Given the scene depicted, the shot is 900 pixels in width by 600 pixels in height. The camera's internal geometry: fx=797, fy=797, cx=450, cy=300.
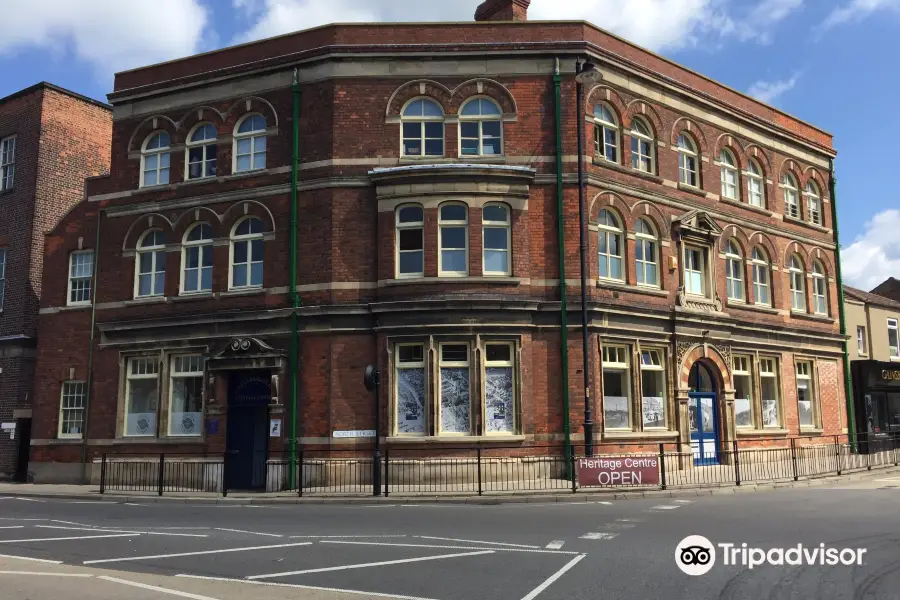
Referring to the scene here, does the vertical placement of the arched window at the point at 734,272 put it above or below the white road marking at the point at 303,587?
above

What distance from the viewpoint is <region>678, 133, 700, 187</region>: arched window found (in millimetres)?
26625

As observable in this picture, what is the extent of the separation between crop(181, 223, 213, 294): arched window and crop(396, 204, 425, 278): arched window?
6.30m

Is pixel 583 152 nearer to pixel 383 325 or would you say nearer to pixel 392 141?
pixel 392 141

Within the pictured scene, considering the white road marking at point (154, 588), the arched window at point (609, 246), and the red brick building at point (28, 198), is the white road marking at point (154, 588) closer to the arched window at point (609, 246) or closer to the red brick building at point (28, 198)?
the arched window at point (609, 246)

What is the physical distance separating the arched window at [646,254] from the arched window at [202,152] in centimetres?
1337

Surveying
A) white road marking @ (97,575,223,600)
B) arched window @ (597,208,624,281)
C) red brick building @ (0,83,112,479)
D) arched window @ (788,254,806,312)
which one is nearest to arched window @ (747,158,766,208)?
arched window @ (788,254,806,312)

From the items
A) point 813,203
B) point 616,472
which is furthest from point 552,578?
point 813,203

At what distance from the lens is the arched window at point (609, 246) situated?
23.4m

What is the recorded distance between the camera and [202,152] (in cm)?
2534

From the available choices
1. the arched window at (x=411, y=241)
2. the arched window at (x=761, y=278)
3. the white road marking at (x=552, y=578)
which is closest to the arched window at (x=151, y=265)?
the arched window at (x=411, y=241)

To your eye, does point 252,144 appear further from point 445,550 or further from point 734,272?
point 445,550

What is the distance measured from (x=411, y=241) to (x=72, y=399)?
12.6 metres

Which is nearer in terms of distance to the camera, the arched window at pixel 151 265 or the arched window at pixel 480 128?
the arched window at pixel 480 128

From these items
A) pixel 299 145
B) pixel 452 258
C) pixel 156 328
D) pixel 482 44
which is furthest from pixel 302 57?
pixel 156 328
